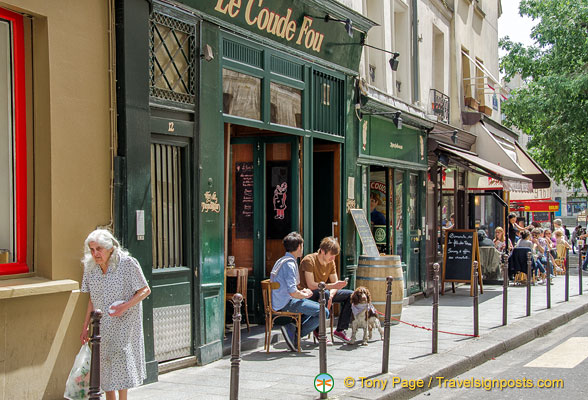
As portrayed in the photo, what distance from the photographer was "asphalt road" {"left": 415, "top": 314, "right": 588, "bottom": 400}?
6.90 m

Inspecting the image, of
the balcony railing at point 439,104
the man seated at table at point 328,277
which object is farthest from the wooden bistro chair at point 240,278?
the balcony railing at point 439,104

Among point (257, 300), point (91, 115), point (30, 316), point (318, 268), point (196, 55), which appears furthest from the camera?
point (257, 300)

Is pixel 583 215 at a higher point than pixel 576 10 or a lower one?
lower

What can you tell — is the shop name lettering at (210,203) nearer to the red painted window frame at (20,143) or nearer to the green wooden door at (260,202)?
the green wooden door at (260,202)

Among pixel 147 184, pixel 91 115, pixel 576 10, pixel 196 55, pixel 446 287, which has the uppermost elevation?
pixel 576 10

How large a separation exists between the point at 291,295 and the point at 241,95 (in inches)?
99.6

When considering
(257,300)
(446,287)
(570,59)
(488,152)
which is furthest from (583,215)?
(257,300)

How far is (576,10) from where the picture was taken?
26.1 meters

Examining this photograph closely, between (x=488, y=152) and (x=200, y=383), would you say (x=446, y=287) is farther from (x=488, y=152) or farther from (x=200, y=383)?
(x=200, y=383)

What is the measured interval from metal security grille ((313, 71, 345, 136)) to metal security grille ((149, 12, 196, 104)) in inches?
122

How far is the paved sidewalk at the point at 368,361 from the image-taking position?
6625 millimetres

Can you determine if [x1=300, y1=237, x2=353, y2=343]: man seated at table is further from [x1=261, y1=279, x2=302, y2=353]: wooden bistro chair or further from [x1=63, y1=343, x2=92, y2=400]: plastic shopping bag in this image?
[x1=63, y1=343, x2=92, y2=400]: plastic shopping bag

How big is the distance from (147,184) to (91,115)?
2.98ft

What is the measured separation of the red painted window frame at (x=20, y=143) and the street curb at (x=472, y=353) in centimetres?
305
